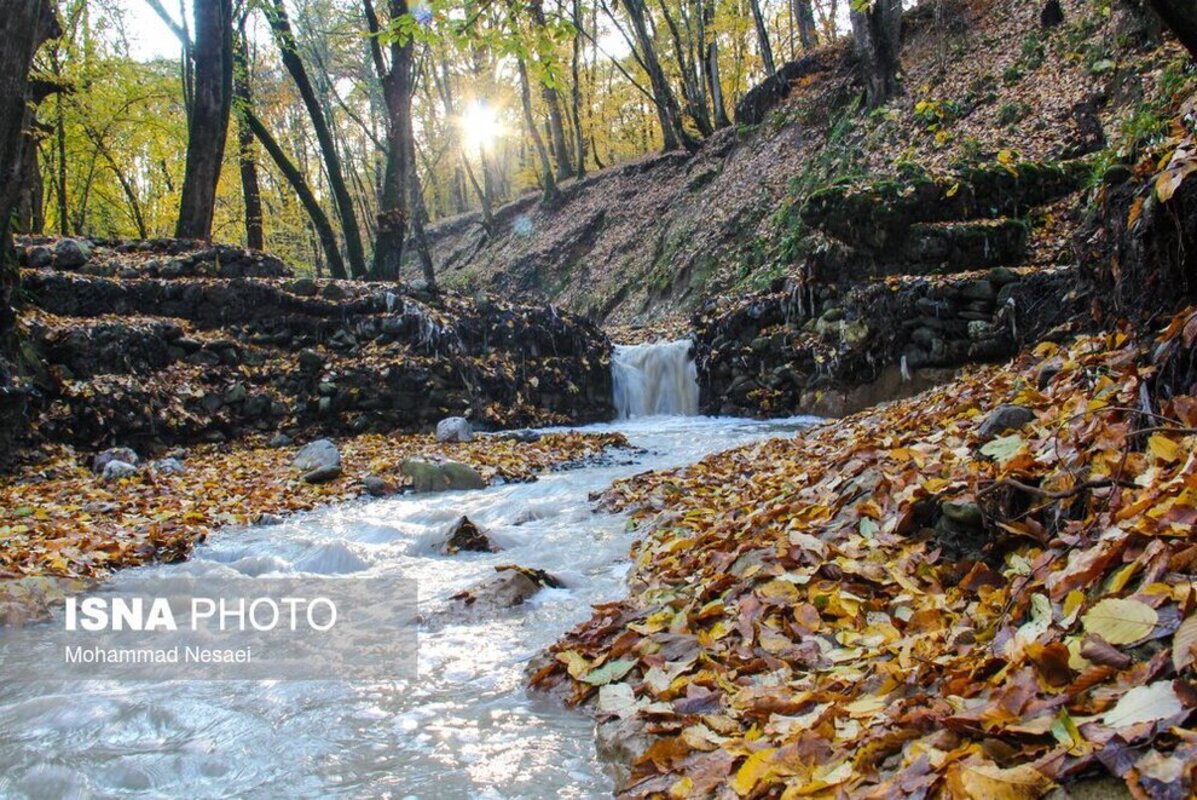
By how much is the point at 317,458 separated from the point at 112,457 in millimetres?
2308

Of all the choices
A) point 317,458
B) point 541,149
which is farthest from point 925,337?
point 541,149

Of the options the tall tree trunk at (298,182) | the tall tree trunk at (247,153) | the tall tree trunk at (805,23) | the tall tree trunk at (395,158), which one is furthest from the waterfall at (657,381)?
the tall tree trunk at (805,23)

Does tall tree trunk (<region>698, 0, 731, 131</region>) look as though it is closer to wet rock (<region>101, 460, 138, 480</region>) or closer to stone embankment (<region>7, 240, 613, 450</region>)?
stone embankment (<region>7, 240, 613, 450</region>)

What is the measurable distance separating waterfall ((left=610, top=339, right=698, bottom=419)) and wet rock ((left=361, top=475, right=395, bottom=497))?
20.9 feet

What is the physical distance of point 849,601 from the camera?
2520 mm

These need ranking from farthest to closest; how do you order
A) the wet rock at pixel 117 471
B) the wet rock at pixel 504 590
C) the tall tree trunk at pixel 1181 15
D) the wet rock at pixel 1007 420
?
the wet rock at pixel 117 471 < the wet rock at pixel 504 590 < the wet rock at pixel 1007 420 < the tall tree trunk at pixel 1181 15

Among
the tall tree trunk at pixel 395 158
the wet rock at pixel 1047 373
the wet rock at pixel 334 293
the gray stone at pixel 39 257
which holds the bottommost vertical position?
the wet rock at pixel 1047 373

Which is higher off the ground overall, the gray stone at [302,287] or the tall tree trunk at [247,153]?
the tall tree trunk at [247,153]

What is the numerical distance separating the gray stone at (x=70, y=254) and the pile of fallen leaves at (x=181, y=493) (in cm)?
364

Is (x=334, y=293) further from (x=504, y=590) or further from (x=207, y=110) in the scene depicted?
(x=504, y=590)

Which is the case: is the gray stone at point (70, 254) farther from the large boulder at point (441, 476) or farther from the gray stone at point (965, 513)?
the gray stone at point (965, 513)

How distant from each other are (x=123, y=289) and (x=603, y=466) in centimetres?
744

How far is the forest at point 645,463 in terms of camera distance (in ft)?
6.30

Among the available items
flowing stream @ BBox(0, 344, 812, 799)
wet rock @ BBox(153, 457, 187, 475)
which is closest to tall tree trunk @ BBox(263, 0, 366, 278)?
wet rock @ BBox(153, 457, 187, 475)
